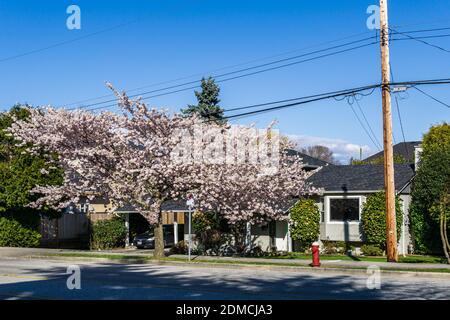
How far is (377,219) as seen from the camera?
104ft

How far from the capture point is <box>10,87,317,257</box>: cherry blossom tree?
27266mm

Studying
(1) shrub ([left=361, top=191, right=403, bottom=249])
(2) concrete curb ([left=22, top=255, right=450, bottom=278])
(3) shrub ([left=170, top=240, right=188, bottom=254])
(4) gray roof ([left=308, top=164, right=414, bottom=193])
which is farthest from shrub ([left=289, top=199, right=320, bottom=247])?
(2) concrete curb ([left=22, top=255, right=450, bottom=278])

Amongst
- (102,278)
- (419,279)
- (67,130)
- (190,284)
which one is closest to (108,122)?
(67,130)

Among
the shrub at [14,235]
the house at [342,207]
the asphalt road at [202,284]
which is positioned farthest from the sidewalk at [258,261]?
the house at [342,207]

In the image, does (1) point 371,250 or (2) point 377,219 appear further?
(2) point 377,219

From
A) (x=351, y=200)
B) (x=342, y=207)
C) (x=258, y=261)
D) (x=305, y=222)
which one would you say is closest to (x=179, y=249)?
(x=305, y=222)

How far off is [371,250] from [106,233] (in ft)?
49.4

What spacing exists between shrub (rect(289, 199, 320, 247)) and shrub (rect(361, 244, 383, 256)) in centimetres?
275

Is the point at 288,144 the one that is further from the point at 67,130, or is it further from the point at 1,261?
the point at 1,261

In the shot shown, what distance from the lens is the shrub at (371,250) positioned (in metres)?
31.4

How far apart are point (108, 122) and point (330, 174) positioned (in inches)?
590

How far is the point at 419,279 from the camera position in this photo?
65.9 feet

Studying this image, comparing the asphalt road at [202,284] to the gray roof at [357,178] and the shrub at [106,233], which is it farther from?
the shrub at [106,233]

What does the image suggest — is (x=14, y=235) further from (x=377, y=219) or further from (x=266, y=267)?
(x=377, y=219)
